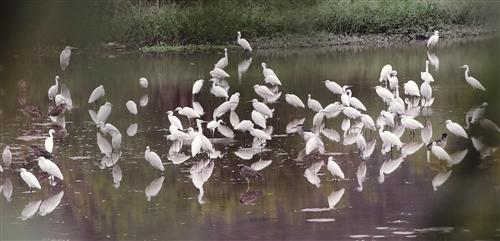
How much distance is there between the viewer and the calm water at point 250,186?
47.9 inches

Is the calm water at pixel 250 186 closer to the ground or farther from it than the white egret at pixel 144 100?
closer to the ground

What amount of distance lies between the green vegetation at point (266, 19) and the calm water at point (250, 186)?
2.65 meters

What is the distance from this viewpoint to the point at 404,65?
6832 mm

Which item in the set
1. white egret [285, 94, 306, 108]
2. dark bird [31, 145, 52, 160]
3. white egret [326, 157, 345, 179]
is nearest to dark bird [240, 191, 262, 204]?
white egret [326, 157, 345, 179]

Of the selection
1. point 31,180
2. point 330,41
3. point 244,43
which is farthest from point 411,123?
point 330,41

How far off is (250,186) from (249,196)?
21 cm

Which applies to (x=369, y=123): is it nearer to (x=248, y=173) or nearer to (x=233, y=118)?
(x=248, y=173)

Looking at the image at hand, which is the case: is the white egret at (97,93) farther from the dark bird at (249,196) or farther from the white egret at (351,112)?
the dark bird at (249,196)

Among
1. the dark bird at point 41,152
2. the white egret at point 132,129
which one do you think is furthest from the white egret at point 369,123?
the dark bird at point 41,152

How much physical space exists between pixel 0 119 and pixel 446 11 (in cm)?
472

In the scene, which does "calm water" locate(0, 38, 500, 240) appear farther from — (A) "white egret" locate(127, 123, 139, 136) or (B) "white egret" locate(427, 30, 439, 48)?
(B) "white egret" locate(427, 30, 439, 48)

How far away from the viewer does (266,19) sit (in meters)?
8.92

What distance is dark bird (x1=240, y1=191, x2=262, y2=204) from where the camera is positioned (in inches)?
119

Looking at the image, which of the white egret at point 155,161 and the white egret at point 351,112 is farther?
the white egret at point 351,112
